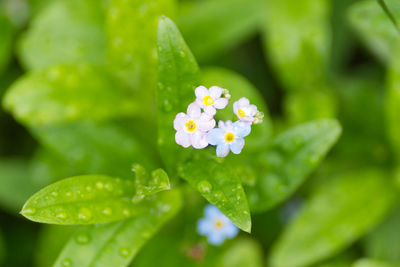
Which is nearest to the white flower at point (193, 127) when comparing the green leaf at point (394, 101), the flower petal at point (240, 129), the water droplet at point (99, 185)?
the flower petal at point (240, 129)

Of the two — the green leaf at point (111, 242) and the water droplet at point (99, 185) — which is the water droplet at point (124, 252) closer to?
the green leaf at point (111, 242)

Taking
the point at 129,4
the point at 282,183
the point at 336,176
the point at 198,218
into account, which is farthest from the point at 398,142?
the point at 129,4

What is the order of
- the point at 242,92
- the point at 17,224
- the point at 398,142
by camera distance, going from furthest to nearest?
1. the point at 17,224
2. the point at 242,92
3. the point at 398,142

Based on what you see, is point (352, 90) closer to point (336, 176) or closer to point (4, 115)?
point (336, 176)

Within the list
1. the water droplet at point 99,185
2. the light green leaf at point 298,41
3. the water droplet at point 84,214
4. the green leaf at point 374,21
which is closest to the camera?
the water droplet at point 84,214

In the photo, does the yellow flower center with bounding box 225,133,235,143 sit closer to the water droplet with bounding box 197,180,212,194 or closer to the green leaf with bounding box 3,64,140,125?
the water droplet with bounding box 197,180,212,194
